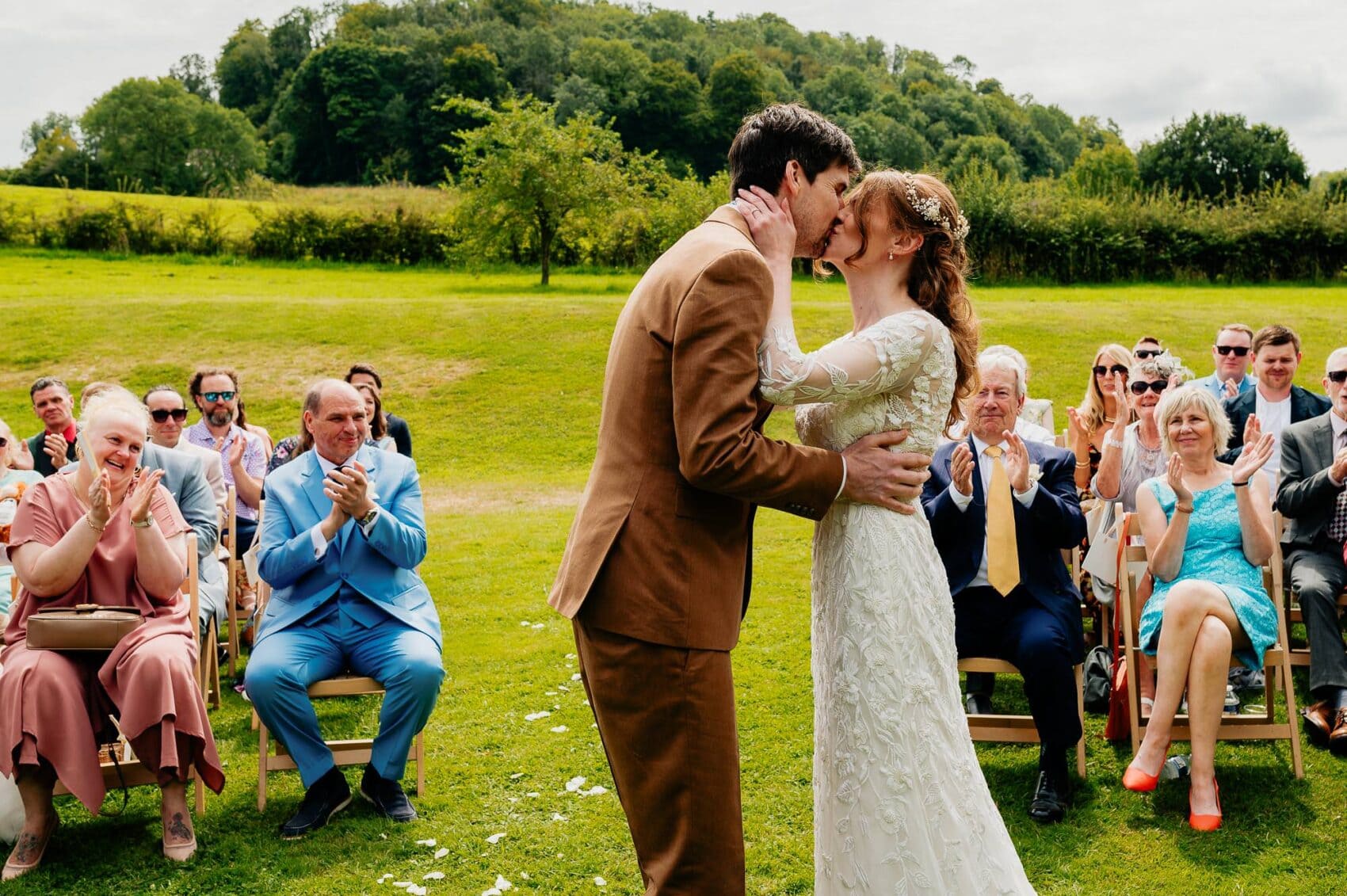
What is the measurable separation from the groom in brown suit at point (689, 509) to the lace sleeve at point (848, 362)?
101 mm

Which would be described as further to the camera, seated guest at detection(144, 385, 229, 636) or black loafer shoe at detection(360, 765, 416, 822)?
seated guest at detection(144, 385, 229, 636)

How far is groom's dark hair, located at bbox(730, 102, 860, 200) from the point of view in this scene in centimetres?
295

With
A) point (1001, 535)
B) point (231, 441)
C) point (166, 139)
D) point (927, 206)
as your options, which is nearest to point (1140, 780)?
point (1001, 535)

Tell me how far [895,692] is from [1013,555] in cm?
242

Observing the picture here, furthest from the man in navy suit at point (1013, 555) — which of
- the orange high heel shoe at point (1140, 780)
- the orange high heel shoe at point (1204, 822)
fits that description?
the orange high heel shoe at point (1204, 822)

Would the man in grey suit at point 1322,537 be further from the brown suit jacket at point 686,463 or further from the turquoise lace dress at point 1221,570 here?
the brown suit jacket at point 686,463

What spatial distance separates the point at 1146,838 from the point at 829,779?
7.32 ft

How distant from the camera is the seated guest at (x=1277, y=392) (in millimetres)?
7695

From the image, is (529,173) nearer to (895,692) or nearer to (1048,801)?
(1048,801)

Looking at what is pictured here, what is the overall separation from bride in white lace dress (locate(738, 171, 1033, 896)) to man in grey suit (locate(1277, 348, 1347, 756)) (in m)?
3.35

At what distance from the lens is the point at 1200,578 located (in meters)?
5.51

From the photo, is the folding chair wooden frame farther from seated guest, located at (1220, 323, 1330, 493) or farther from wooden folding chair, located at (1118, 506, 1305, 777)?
seated guest, located at (1220, 323, 1330, 493)

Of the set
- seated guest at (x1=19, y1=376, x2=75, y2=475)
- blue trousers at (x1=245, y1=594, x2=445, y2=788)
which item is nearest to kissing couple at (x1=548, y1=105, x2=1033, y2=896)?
blue trousers at (x1=245, y1=594, x2=445, y2=788)

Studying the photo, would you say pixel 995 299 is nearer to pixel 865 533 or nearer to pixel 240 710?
pixel 240 710
